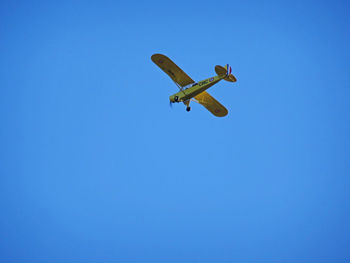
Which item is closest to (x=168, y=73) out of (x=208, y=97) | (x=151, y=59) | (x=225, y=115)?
(x=151, y=59)

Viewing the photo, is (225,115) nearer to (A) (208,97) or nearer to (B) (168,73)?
(A) (208,97)

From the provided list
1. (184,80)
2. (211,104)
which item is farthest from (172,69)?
(211,104)

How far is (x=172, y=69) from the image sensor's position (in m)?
24.9

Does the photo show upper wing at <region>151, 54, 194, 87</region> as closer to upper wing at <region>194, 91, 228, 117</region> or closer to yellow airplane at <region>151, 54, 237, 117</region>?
yellow airplane at <region>151, 54, 237, 117</region>

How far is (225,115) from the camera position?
95.6 feet

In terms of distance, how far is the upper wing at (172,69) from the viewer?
963 inches

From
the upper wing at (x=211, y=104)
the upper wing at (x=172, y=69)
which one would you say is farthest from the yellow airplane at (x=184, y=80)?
the upper wing at (x=211, y=104)

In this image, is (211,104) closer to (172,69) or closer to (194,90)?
(194,90)

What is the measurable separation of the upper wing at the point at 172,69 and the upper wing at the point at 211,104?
8.94ft

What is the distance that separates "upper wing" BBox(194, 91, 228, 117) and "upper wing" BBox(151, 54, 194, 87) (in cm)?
272


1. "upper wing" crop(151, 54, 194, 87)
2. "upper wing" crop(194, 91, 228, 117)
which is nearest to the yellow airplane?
"upper wing" crop(151, 54, 194, 87)

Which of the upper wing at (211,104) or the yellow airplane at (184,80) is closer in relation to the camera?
the yellow airplane at (184,80)

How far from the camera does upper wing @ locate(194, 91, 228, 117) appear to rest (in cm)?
2772

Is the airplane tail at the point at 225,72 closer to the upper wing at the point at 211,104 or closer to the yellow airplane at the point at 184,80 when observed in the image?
the yellow airplane at the point at 184,80
